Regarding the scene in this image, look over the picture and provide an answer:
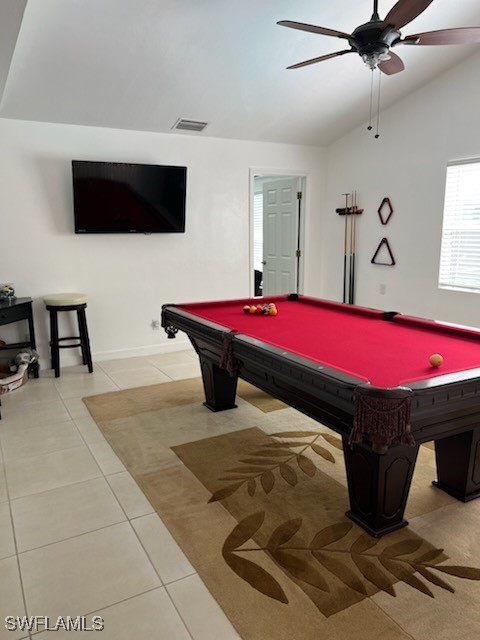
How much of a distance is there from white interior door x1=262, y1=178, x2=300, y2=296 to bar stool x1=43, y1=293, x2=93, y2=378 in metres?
2.91

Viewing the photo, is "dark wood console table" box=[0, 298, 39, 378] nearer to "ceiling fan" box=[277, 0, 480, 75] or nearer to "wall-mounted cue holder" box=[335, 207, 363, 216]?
"ceiling fan" box=[277, 0, 480, 75]

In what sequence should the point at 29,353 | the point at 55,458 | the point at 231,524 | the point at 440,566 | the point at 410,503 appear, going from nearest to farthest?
the point at 440,566, the point at 231,524, the point at 410,503, the point at 55,458, the point at 29,353

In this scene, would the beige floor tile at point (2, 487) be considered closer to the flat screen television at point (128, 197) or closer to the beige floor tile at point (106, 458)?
the beige floor tile at point (106, 458)

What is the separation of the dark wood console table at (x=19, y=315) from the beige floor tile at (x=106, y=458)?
5.51ft

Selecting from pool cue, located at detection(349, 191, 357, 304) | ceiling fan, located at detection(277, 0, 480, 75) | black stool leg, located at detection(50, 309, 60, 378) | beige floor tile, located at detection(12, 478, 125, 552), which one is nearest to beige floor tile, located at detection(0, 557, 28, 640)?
beige floor tile, located at detection(12, 478, 125, 552)

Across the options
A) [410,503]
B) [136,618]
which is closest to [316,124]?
[410,503]

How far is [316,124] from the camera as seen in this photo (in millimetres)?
5570

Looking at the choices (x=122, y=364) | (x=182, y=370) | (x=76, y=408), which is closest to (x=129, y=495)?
(x=76, y=408)

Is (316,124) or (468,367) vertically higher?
(316,124)

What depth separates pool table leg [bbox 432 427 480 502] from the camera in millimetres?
2393

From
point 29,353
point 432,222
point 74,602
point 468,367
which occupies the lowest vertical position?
point 74,602

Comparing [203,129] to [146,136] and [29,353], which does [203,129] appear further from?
[29,353]

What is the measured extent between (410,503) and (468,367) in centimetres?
82

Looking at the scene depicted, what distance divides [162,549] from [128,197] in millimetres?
3697
